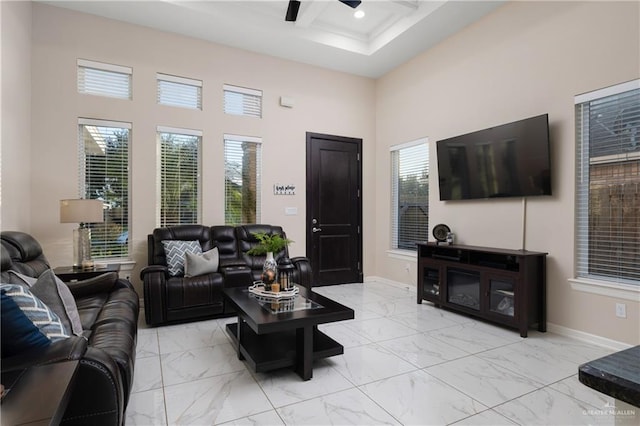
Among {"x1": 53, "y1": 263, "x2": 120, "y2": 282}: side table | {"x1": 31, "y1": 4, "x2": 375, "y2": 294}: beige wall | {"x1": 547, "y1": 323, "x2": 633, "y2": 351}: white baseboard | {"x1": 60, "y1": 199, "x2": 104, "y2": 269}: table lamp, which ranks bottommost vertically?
{"x1": 547, "y1": 323, "x2": 633, "y2": 351}: white baseboard

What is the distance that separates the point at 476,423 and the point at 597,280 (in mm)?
2145

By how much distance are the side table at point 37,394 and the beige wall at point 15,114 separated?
8.86 ft

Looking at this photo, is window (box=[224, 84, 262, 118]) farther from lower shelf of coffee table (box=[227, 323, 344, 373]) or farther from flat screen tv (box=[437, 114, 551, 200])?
lower shelf of coffee table (box=[227, 323, 344, 373])

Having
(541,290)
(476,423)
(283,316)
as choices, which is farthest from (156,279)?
(541,290)

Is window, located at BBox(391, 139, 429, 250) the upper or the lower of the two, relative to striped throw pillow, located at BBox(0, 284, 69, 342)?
upper

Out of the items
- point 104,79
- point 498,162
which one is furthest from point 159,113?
point 498,162

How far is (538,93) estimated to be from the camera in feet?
11.9

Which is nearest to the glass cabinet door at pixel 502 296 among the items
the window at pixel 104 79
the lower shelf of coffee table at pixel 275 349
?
the lower shelf of coffee table at pixel 275 349

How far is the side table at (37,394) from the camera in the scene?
863mm

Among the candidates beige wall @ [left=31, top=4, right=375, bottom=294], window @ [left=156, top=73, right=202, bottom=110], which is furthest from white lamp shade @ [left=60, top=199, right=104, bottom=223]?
window @ [left=156, top=73, right=202, bottom=110]

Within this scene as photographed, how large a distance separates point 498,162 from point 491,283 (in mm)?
1376

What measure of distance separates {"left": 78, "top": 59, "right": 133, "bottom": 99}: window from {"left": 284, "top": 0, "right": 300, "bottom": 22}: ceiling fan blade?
2.13 meters

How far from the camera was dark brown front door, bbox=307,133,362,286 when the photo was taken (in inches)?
221

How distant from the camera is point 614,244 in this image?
309 cm
